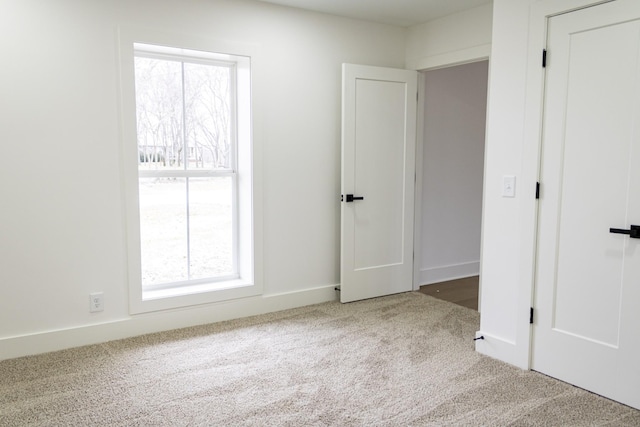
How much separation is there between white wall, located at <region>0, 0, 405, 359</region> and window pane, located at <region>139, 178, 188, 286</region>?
1.20 ft

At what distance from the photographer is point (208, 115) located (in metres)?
3.86

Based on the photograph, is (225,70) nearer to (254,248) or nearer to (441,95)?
(254,248)

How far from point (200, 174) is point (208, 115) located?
0.49 meters

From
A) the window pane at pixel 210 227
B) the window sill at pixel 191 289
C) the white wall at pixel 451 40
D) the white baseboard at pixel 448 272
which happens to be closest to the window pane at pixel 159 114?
the window pane at pixel 210 227

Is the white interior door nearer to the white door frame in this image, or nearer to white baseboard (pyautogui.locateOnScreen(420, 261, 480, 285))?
white baseboard (pyautogui.locateOnScreen(420, 261, 480, 285))

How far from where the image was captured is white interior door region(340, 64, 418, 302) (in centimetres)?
416

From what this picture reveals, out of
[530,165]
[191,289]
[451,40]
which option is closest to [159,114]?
[191,289]

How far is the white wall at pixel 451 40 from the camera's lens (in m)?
3.89

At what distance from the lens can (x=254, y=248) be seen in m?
3.88

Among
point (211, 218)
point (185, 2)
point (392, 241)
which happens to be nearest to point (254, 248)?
point (211, 218)

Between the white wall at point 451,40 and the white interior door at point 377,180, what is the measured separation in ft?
0.79

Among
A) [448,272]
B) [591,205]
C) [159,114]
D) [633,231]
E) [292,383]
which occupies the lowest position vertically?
[292,383]

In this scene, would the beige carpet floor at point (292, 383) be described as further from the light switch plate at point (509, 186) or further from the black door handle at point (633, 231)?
the light switch plate at point (509, 186)

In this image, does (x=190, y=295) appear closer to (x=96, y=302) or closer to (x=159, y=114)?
(x=96, y=302)
